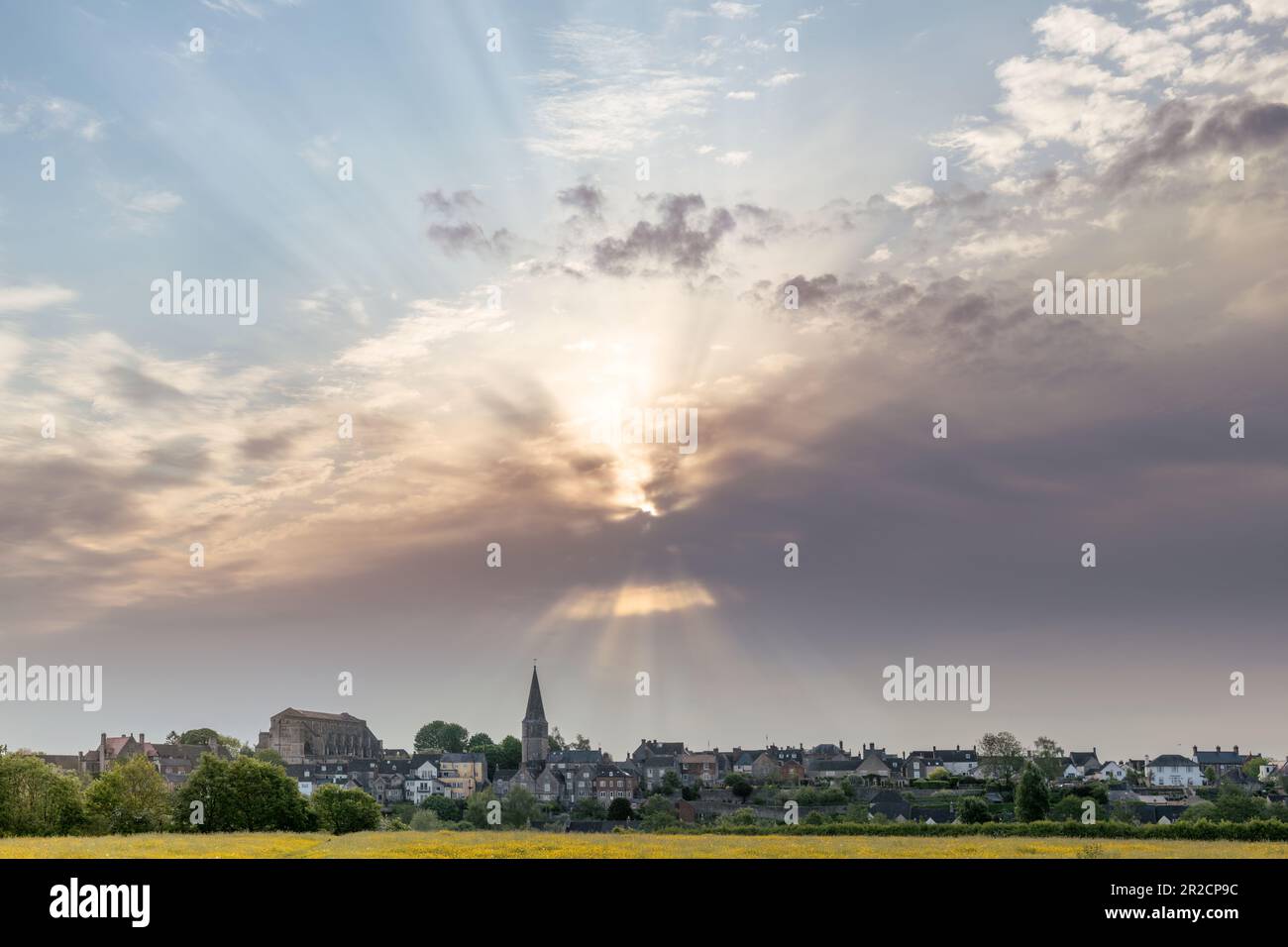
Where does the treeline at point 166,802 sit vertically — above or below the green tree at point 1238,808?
above

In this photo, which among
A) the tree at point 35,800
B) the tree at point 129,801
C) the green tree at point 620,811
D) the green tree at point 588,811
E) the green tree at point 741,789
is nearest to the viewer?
the tree at point 35,800

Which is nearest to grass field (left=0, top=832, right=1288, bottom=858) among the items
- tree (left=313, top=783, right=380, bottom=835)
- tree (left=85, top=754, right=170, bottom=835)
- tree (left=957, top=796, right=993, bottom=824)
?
tree (left=85, top=754, right=170, bottom=835)

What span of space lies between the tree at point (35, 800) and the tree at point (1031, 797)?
79.8 metres

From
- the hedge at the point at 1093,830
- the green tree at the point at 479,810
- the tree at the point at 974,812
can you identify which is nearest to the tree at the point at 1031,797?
the tree at the point at 974,812

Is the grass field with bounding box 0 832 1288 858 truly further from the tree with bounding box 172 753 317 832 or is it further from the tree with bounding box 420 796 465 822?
the tree with bounding box 420 796 465 822

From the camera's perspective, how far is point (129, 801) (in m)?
79.9

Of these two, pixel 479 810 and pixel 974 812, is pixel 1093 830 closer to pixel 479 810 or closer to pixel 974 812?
pixel 974 812

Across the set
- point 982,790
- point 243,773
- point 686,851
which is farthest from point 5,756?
point 982,790

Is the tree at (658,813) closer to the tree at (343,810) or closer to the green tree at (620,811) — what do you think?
the green tree at (620,811)

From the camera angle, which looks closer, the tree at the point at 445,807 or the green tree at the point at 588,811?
the green tree at the point at 588,811

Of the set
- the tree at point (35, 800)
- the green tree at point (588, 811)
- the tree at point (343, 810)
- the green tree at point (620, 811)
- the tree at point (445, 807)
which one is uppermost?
the tree at point (35, 800)

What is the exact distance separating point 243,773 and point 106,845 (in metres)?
25.4

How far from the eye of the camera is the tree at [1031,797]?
4149 inches
